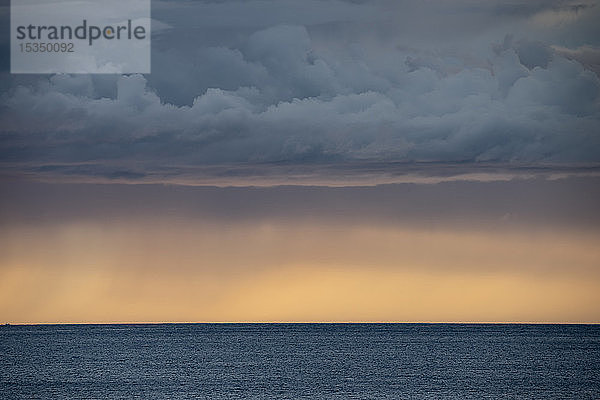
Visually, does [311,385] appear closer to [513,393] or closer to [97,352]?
[513,393]

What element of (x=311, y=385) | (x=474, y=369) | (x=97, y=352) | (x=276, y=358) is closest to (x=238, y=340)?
(x=97, y=352)

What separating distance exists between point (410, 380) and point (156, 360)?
38.0 meters

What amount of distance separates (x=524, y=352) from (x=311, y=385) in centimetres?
5419

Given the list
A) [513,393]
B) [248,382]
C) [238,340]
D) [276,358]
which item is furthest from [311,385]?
[238,340]

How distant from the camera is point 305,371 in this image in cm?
9438

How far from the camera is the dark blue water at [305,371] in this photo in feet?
240

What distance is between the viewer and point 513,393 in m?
72.3

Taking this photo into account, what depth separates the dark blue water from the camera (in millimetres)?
73062

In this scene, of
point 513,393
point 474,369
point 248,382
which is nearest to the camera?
point 513,393

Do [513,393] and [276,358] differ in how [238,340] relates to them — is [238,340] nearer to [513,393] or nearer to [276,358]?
[276,358]

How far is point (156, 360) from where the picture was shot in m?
113

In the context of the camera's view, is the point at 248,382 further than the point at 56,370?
No

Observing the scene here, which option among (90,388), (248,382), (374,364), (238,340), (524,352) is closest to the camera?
(90,388)

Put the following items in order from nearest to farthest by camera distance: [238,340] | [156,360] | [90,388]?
1. [90,388]
2. [156,360]
3. [238,340]
